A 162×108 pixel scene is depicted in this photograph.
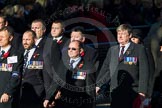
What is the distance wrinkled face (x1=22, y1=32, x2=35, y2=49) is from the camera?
8.48 metres

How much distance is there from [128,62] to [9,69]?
1.86 meters

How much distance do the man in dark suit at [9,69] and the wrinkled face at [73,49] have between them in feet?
2.45

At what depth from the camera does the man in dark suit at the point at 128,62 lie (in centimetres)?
843

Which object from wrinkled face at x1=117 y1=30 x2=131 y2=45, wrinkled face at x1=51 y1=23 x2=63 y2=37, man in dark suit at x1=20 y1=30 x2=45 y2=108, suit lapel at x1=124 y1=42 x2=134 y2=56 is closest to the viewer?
wrinkled face at x1=117 y1=30 x2=131 y2=45

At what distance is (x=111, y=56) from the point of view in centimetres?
873

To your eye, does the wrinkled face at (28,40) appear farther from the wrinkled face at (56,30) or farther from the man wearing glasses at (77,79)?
the wrinkled face at (56,30)

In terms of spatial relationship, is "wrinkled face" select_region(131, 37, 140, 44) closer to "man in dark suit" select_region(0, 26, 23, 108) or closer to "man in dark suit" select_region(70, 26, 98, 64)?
"man in dark suit" select_region(70, 26, 98, 64)

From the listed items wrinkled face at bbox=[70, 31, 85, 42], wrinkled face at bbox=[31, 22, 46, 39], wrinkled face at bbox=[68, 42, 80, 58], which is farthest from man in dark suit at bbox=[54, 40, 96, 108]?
wrinkled face at bbox=[31, 22, 46, 39]

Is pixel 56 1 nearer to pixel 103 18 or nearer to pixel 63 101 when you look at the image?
pixel 103 18

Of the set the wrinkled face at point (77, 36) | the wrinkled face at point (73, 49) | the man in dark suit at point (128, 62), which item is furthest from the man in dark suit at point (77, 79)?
the wrinkled face at point (77, 36)

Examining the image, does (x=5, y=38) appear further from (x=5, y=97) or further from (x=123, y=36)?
(x=123, y=36)

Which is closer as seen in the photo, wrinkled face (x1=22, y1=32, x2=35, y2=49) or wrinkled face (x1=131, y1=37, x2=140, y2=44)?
wrinkled face (x1=22, y1=32, x2=35, y2=49)

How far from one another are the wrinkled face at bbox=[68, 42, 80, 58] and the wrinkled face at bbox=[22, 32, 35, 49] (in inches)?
25.0

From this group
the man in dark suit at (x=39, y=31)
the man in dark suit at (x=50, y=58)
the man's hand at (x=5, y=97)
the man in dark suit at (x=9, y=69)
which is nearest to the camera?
the man's hand at (x=5, y=97)
